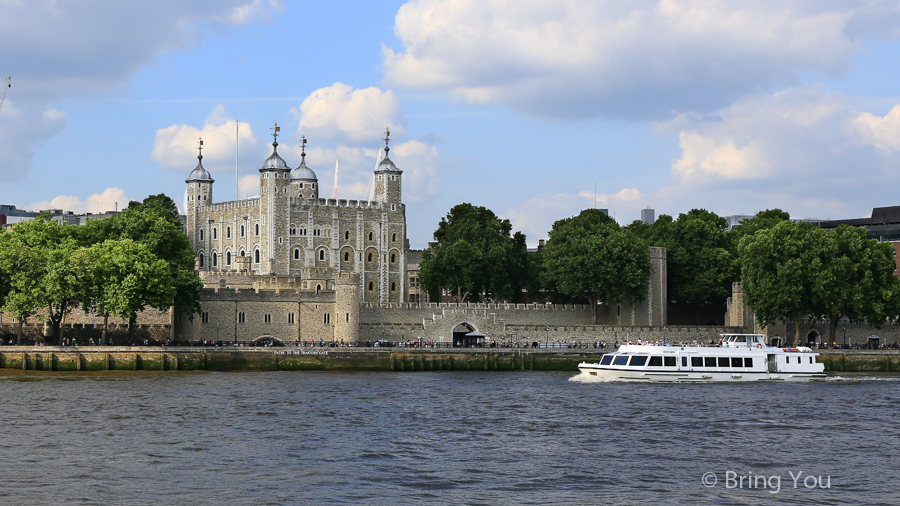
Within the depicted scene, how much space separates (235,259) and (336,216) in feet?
30.7

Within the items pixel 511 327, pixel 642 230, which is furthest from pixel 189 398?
pixel 642 230

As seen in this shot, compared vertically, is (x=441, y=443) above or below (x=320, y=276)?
below

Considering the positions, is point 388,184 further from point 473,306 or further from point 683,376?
point 683,376

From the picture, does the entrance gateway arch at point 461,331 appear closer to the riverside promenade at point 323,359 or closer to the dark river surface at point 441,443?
the riverside promenade at point 323,359

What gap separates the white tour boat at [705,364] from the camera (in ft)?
193

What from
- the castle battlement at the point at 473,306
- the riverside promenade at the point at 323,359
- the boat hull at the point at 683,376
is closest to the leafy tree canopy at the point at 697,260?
the castle battlement at the point at 473,306

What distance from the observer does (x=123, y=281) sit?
63469 mm

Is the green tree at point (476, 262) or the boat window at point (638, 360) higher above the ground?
the green tree at point (476, 262)

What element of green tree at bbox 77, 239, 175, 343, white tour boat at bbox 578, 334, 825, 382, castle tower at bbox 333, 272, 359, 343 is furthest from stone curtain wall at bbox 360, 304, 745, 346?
white tour boat at bbox 578, 334, 825, 382

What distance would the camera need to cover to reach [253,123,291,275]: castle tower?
9212 cm

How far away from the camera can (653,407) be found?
47062 mm

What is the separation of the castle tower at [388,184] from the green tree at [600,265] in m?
20.9

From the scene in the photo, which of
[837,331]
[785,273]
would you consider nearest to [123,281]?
[785,273]

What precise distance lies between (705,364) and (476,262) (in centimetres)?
2807
